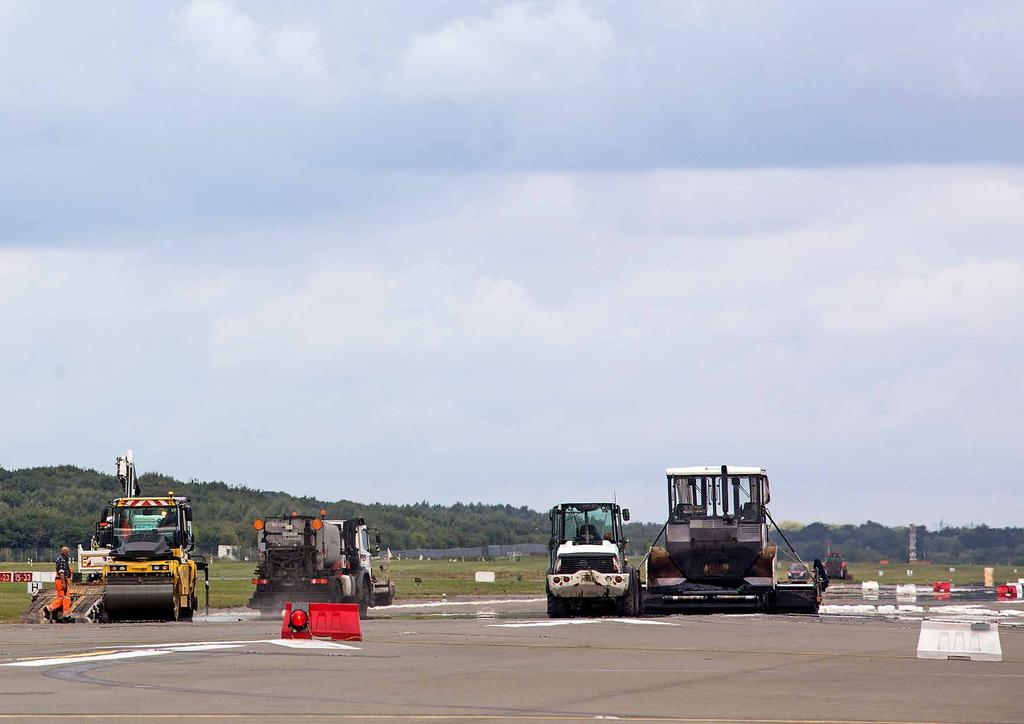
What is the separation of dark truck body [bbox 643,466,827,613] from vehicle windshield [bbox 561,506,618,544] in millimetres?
1348

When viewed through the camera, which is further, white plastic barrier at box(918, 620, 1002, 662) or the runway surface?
white plastic barrier at box(918, 620, 1002, 662)

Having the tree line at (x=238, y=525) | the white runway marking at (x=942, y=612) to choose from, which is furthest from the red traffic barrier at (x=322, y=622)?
Result: the tree line at (x=238, y=525)

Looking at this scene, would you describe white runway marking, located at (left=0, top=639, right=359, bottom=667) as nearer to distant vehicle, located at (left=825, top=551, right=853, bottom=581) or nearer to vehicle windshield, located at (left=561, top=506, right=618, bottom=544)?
vehicle windshield, located at (left=561, top=506, right=618, bottom=544)

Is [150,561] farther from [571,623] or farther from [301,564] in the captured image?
[571,623]

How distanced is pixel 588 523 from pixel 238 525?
399ft

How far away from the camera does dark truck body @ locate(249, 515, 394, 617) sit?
41.5m

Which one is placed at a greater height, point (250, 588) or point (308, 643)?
point (308, 643)

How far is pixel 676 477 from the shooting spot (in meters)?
41.2

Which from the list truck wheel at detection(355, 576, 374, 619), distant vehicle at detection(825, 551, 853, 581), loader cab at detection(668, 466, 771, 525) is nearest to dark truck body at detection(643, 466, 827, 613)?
loader cab at detection(668, 466, 771, 525)

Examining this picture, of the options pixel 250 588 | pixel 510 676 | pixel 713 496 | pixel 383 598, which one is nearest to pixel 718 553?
pixel 713 496

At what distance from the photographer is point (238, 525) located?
157 m

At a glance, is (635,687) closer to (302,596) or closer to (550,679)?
(550,679)

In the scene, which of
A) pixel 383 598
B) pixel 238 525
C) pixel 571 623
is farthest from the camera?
pixel 238 525

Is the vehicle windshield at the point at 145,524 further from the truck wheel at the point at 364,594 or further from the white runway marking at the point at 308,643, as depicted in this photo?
the white runway marking at the point at 308,643
